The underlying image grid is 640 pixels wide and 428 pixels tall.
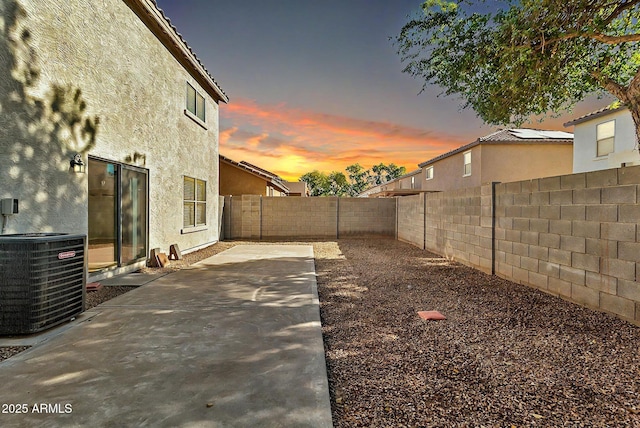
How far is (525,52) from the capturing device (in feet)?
19.7

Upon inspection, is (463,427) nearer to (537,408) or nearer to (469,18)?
(537,408)

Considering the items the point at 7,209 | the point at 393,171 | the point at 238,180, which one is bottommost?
the point at 7,209

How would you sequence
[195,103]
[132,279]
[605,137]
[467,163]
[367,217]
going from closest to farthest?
[132,279], [195,103], [605,137], [367,217], [467,163]

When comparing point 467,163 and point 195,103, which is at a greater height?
point 195,103

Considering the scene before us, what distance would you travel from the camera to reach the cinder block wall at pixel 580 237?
3.88 metres

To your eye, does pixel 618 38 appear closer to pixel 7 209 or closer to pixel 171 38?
pixel 171 38

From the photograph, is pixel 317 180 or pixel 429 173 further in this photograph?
pixel 317 180

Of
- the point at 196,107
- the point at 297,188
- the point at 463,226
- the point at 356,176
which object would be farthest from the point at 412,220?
the point at 356,176

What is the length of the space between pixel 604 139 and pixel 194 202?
16852 mm

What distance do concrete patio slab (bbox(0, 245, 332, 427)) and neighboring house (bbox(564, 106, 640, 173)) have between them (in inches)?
567

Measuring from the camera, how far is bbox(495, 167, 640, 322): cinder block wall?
3879 mm

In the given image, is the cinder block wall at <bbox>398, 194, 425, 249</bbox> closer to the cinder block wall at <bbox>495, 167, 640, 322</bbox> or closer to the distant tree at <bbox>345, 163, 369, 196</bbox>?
the cinder block wall at <bbox>495, 167, 640, 322</bbox>

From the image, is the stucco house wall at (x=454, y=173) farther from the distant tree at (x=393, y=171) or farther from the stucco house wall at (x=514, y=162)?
the distant tree at (x=393, y=171)

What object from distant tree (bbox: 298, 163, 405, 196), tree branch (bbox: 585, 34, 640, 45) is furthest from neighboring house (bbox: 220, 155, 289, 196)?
distant tree (bbox: 298, 163, 405, 196)
